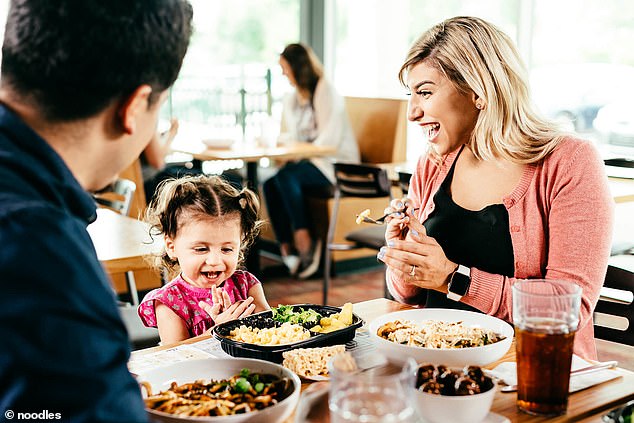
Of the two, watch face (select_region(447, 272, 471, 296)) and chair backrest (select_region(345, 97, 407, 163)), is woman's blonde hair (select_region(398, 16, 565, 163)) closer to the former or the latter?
watch face (select_region(447, 272, 471, 296))

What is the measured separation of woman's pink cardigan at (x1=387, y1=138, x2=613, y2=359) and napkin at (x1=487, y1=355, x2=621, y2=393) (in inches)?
11.8

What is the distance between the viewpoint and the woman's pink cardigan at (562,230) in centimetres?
174

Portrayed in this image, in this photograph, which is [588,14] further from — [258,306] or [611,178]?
[258,306]

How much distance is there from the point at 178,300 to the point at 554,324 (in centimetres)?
90

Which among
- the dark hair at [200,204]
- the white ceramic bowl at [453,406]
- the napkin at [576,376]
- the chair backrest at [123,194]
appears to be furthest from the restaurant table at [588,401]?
the chair backrest at [123,194]

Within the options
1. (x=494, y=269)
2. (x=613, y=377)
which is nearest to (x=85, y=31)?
(x=613, y=377)

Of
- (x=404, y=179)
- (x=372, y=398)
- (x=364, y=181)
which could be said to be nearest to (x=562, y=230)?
(x=372, y=398)

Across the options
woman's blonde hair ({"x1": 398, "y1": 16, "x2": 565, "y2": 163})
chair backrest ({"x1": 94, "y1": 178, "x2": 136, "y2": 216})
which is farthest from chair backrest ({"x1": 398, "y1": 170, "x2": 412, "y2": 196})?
woman's blonde hair ({"x1": 398, "y1": 16, "x2": 565, "y2": 163})

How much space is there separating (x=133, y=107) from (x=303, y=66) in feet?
14.7

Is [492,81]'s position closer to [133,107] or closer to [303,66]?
[133,107]

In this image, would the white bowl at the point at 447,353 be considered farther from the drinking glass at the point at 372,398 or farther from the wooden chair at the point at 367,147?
the wooden chair at the point at 367,147

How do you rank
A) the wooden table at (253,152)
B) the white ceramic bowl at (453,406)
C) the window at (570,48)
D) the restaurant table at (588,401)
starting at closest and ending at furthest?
the white ceramic bowl at (453,406), the restaurant table at (588,401), the wooden table at (253,152), the window at (570,48)

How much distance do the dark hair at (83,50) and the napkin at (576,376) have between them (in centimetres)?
80

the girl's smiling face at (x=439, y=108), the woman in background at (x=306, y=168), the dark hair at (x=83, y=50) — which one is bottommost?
the woman in background at (x=306, y=168)
